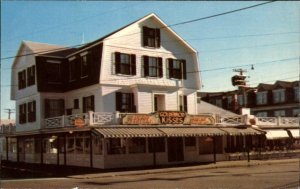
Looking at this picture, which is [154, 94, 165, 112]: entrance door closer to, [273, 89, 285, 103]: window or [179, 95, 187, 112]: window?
[179, 95, 187, 112]: window

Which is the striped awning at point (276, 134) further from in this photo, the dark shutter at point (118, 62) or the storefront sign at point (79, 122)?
the storefront sign at point (79, 122)

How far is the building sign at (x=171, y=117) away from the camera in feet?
98.4

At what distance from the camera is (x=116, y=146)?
2978 centimetres

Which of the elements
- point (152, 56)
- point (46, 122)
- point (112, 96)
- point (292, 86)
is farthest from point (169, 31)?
point (292, 86)

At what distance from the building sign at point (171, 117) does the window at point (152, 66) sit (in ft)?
13.0

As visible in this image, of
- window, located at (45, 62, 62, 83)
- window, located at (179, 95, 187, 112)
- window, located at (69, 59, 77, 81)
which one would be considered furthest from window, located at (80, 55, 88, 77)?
window, located at (179, 95, 187, 112)

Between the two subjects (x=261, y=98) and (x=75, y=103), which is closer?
(x=75, y=103)

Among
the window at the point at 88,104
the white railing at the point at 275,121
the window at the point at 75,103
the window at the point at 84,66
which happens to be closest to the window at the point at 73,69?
the window at the point at 84,66

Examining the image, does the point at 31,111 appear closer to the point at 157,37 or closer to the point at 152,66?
the point at 152,66

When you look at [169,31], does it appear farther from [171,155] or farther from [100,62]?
[171,155]

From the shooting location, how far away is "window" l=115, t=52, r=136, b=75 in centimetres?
3134

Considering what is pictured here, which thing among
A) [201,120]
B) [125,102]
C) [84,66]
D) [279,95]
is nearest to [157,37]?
[125,102]

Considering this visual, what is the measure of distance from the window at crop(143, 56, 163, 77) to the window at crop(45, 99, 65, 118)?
26.4 feet

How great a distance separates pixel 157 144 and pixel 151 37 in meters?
8.32
